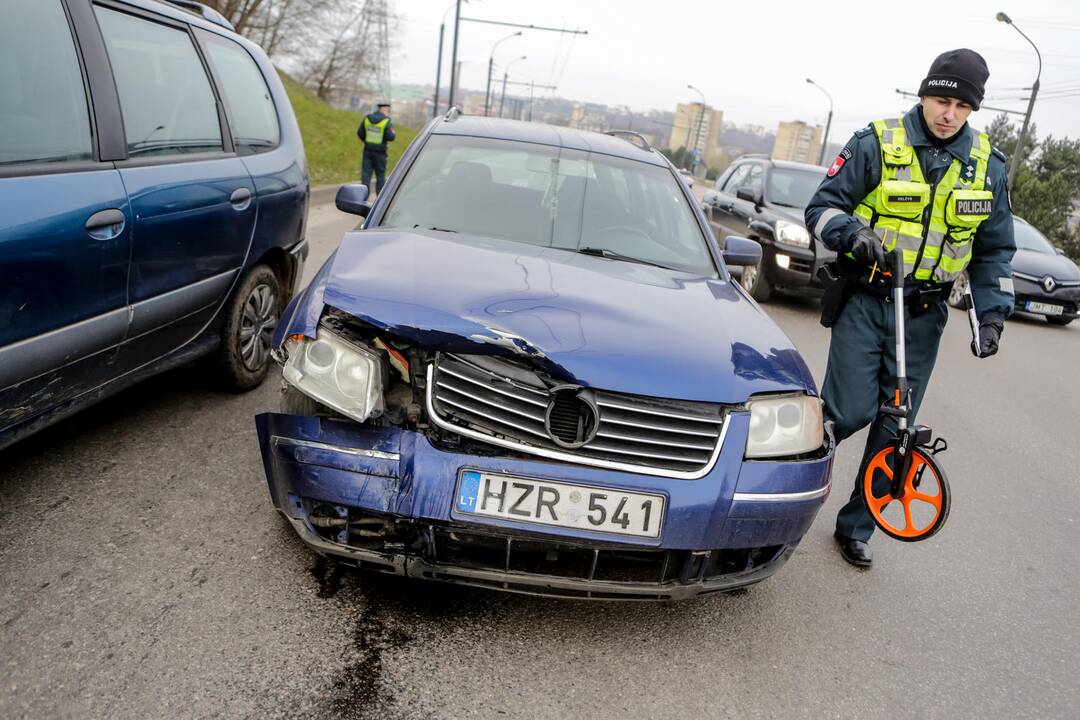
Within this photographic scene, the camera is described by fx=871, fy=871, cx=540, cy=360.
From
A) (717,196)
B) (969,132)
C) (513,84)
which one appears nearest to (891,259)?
(969,132)

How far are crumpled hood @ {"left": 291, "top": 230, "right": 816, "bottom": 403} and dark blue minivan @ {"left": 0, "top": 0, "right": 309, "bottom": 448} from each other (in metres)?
0.73

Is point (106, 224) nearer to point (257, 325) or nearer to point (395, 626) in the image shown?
point (257, 325)

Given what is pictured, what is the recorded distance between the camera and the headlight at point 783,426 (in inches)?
96.2

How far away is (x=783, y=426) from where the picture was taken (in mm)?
2500

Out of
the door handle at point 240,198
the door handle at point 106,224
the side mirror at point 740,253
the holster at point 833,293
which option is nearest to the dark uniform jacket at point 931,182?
the holster at point 833,293

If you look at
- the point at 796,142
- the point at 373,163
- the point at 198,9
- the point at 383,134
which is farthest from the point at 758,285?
the point at 796,142

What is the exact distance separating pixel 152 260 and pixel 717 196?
30.5 ft

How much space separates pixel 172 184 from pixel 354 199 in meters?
0.89

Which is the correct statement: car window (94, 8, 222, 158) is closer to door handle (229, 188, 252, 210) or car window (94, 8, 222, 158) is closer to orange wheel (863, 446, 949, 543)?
door handle (229, 188, 252, 210)

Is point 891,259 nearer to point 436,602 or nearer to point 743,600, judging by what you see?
point 743,600

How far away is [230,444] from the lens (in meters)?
3.66

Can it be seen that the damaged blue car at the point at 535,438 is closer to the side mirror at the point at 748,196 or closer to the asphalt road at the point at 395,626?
the asphalt road at the point at 395,626

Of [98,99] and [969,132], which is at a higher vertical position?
[969,132]

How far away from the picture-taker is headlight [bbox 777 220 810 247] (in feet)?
29.2
